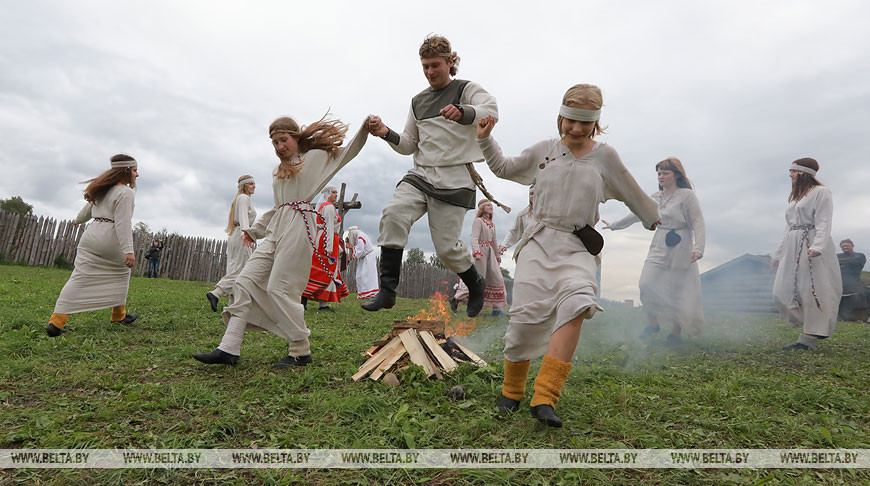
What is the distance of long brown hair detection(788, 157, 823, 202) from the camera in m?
6.11

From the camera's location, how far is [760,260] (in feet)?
67.9

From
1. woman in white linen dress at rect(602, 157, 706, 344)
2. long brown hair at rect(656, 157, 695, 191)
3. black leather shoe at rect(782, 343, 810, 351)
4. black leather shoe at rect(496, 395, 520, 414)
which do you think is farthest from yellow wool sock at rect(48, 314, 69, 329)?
black leather shoe at rect(782, 343, 810, 351)

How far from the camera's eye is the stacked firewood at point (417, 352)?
362 cm

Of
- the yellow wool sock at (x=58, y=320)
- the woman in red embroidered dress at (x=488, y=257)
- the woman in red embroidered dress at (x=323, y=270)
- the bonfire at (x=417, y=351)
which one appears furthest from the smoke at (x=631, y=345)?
the yellow wool sock at (x=58, y=320)

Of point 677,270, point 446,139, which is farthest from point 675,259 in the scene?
point 446,139

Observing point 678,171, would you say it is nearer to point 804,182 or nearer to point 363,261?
point 804,182

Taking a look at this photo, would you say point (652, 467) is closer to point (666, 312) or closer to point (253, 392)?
point (253, 392)

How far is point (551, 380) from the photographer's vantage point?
2.52m

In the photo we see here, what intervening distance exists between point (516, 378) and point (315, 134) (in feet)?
8.68

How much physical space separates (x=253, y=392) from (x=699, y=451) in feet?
8.60

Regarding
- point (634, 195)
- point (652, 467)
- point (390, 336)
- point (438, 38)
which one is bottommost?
point (652, 467)

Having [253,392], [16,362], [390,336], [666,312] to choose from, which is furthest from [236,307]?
[666,312]

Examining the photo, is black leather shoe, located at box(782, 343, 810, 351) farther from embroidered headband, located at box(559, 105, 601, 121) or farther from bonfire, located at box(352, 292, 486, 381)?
embroidered headband, located at box(559, 105, 601, 121)

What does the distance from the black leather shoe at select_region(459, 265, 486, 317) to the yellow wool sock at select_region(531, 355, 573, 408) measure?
1.61m
